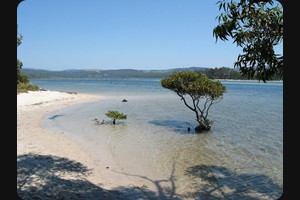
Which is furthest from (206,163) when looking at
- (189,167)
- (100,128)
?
(100,128)

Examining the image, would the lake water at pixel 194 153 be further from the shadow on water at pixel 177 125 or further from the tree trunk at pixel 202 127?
the tree trunk at pixel 202 127

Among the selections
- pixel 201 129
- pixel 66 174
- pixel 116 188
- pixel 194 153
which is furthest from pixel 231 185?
pixel 201 129

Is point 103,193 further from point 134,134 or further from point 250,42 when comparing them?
point 134,134

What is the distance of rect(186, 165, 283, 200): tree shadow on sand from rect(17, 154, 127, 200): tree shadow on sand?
3372 millimetres

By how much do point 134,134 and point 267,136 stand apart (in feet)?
32.0

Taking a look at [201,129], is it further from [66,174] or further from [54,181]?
[54,181]

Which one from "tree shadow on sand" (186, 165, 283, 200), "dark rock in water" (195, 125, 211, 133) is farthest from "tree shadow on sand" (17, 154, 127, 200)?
"dark rock in water" (195, 125, 211, 133)

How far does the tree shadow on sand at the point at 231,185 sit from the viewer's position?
1021 cm

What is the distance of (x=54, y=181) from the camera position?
9.41 metres

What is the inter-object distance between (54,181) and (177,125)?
1732 cm

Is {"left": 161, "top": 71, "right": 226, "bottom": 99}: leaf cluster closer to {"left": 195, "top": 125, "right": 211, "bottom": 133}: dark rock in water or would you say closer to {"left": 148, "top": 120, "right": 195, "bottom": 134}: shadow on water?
{"left": 195, "top": 125, "right": 211, "bottom": 133}: dark rock in water

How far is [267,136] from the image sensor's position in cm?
2155

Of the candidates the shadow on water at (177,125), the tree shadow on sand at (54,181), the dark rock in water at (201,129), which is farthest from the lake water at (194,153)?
the tree shadow on sand at (54,181)

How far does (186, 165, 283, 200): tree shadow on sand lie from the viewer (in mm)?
10211
